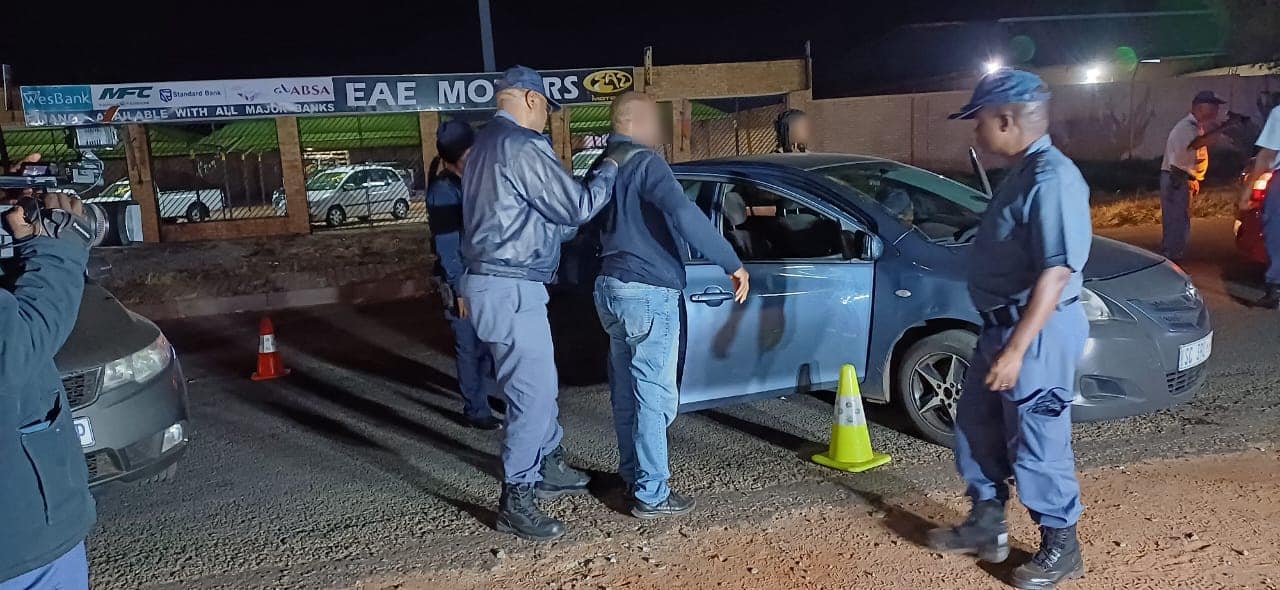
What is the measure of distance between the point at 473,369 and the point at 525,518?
71.3 inches

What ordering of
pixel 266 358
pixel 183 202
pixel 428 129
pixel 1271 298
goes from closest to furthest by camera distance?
pixel 266 358 < pixel 1271 298 < pixel 183 202 < pixel 428 129

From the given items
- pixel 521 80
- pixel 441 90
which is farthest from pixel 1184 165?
pixel 441 90

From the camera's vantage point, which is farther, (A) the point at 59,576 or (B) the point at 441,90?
(B) the point at 441,90

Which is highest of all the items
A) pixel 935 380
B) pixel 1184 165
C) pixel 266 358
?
pixel 1184 165

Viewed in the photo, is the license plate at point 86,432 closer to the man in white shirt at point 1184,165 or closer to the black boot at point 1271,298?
A: the black boot at point 1271,298

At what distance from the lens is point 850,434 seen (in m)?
4.73

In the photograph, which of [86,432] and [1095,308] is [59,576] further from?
[1095,308]

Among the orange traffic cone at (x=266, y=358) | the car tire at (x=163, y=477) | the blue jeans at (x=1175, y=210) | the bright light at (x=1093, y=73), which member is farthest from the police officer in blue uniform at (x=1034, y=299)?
the bright light at (x=1093, y=73)

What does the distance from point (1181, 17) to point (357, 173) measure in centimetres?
2567

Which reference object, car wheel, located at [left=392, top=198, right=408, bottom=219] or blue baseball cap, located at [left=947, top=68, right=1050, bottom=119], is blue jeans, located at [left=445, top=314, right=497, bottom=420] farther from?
car wheel, located at [left=392, top=198, right=408, bottom=219]

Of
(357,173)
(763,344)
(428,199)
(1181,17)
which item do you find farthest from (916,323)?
(1181,17)

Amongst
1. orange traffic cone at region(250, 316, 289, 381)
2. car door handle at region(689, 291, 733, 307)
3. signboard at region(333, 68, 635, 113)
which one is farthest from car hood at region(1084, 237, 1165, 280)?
signboard at region(333, 68, 635, 113)

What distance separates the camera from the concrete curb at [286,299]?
10.9 m

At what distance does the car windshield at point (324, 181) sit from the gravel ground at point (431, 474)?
14.0m
